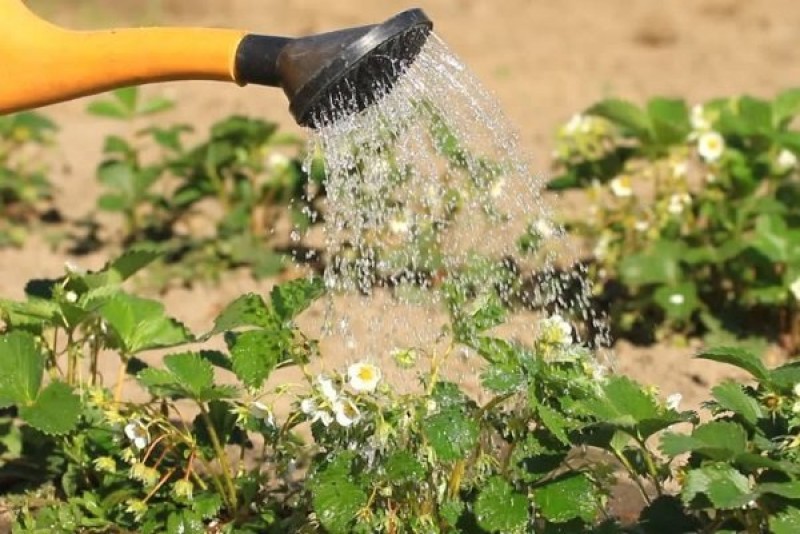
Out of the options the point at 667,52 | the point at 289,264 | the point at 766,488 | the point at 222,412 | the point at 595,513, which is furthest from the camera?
the point at 667,52

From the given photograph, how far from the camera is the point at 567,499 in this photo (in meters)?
2.37

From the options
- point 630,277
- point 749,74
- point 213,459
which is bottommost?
point 213,459

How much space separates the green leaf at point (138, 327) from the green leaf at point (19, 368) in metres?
0.16

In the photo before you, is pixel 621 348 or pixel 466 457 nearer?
pixel 466 457

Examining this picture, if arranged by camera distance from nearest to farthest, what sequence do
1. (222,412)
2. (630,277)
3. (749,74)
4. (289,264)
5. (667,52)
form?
(222,412), (630,277), (289,264), (749,74), (667,52)

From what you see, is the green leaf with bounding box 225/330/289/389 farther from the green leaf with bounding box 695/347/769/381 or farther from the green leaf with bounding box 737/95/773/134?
the green leaf with bounding box 737/95/773/134

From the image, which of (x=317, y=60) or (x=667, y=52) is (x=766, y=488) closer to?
(x=317, y=60)

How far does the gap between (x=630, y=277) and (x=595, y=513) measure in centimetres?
170

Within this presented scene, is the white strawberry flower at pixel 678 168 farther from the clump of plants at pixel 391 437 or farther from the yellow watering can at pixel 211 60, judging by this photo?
the yellow watering can at pixel 211 60

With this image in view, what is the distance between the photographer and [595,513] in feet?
7.81

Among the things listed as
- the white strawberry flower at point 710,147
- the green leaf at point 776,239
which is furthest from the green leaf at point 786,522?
the white strawberry flower at point 710,147

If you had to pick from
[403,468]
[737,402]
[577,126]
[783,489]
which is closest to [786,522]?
[783,489]

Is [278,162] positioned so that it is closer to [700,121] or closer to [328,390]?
[700,121]

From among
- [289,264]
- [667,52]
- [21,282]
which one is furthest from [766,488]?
[667,52]
